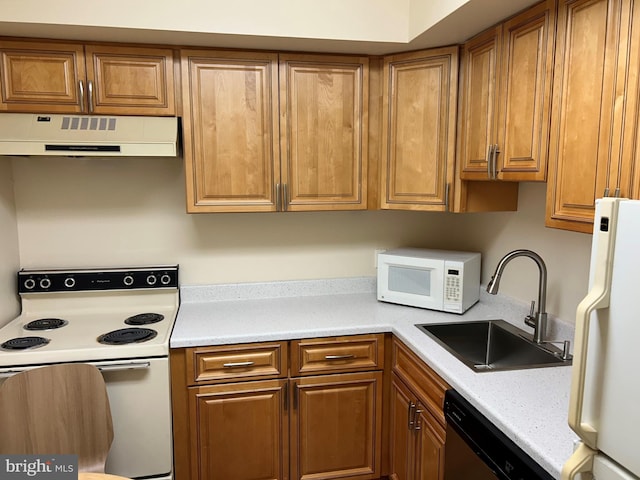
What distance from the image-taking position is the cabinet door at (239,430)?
209 centimetres

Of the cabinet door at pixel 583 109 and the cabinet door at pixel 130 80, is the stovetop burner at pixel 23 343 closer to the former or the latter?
the cabinet door at pixel 130 80

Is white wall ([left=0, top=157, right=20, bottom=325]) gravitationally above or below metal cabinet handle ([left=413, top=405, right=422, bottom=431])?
above

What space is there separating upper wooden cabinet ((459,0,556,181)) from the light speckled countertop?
0.70m

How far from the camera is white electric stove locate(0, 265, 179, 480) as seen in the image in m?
1.93

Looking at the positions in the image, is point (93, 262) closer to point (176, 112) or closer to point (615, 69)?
point (176, 112)

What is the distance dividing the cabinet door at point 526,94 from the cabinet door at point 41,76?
1.80 m

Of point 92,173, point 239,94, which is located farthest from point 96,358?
point 239,94

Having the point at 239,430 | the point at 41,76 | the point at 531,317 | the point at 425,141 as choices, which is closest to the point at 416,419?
the point at 531,317

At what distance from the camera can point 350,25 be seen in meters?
2.09

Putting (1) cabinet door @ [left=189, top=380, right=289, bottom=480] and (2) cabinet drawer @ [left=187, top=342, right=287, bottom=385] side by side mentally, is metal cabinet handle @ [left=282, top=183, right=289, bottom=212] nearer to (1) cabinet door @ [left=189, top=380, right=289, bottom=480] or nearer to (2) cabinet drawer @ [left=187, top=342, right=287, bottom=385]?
(2) cabinet drawer @ [left=187, top=342, right=287, bottom=385]

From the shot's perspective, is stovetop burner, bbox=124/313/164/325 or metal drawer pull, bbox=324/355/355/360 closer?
metal drawer pull, bbox=324/355/355/360

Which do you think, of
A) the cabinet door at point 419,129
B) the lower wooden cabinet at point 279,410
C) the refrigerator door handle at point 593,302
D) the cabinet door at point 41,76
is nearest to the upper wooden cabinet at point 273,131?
the cabinet door at point 419,129

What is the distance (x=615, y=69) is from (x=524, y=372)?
100 cm

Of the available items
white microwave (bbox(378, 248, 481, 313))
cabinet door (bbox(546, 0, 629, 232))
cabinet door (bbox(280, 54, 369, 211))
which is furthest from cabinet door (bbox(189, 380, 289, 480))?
cabinet door (bbox(546, 0, 629, 232))
